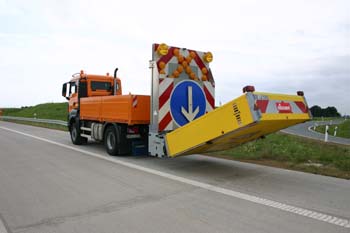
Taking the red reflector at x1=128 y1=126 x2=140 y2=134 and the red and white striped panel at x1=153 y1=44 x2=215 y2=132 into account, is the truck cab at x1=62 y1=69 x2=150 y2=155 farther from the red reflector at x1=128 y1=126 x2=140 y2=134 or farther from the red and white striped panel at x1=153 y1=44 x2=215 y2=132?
the red and white striped panel at x1=153 y1=44 x2=215 y2=132

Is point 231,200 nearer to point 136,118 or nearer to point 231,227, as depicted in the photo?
point 231,227

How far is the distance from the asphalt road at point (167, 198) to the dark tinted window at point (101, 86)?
508 cm

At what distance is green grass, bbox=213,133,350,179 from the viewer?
804 cm

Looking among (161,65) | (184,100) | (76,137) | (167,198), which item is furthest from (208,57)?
(76,137)

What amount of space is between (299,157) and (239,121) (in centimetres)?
420

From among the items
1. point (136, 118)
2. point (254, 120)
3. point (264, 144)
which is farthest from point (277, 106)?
point (264, 144)

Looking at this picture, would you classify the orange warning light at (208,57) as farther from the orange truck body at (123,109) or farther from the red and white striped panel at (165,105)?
the orange truck body at (123,109)

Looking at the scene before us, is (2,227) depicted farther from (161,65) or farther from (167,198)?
(161,65)

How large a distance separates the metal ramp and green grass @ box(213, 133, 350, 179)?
1.64 m

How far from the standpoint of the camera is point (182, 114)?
8.70 m

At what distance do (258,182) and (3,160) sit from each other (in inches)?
280

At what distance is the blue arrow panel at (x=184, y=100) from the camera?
8.58m

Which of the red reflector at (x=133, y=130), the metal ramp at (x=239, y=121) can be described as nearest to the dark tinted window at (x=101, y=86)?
the red reflector at (x=133, y=130)

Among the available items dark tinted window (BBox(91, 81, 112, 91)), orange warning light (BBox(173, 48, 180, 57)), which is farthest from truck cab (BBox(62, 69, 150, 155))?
orange warning light (BBox(173, 48, 180, 57))
